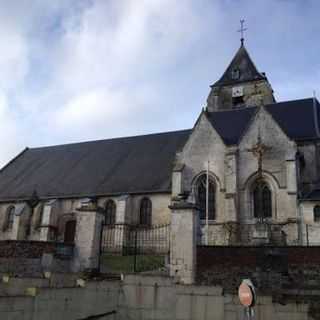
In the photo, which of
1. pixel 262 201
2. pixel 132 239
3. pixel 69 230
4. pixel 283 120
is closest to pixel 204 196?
pixel 262 201

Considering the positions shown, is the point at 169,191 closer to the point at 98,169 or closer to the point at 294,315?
the point at 98,169

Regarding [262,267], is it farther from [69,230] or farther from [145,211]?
[69,230]

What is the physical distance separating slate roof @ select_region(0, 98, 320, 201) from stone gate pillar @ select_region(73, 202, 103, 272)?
14.9 m

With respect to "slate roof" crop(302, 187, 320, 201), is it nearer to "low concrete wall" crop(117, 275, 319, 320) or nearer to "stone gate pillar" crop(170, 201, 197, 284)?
"low concrete wall" crop(117, 275, 319, 320)

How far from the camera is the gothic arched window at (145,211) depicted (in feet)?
87.6

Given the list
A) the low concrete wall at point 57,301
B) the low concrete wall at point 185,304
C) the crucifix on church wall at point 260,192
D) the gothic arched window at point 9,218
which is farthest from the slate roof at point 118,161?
the low concrete wall at point 57,301

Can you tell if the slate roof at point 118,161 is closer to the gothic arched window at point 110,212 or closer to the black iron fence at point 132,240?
the gothic arched window at point 110,212

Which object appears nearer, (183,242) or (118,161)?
(183,242)

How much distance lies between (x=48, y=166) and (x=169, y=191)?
1304cm

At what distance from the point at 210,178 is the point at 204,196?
114 cm

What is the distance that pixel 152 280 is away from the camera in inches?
379

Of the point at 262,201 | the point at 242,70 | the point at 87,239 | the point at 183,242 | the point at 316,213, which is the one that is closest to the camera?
the point at 183,242

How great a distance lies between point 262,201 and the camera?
23.4 m

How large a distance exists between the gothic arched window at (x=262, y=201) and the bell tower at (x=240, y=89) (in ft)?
37.4
